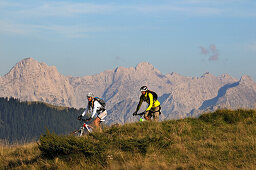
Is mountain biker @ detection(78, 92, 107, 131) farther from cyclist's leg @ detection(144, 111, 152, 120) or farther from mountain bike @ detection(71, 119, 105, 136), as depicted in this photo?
cyclist's leg @ detection(144, 111, 152, 120)

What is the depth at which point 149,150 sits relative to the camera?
1445cm

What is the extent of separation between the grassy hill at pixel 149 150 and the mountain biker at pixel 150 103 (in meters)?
1.14

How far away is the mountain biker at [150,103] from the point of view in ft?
62.6

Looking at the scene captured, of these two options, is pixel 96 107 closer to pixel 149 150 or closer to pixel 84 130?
pixel 84 130

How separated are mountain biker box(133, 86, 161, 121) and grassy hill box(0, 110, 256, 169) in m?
1.14

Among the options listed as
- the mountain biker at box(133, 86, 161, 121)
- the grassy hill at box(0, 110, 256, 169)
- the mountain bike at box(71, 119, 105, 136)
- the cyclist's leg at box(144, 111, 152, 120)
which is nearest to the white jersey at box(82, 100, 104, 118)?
the mountain bike at box(71, 119, 105, 136)

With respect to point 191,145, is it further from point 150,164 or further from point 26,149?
point 26,149

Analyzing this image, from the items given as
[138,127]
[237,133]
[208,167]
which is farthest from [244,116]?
[208,167]

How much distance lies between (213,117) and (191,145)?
243 inches

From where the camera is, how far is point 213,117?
20.9 metres

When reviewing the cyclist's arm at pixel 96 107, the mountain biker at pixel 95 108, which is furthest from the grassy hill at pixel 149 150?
the cyclist's arm at pixel 96 107

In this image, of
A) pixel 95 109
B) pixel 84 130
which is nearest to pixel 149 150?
pixel 95 109

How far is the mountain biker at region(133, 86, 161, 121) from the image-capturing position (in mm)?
19072

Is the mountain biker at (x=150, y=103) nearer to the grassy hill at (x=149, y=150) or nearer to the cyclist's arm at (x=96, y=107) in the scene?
the grassy hill at (x=149, y=150)
